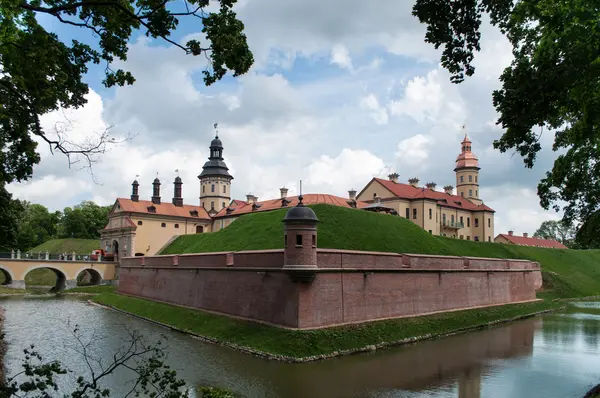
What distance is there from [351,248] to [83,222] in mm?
65033

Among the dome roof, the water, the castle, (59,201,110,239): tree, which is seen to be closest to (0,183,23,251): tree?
the water

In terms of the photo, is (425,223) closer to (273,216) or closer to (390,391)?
(273,216)

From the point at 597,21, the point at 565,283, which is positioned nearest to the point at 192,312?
the point at 597,21

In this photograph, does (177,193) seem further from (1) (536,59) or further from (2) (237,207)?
(1) (536,59)

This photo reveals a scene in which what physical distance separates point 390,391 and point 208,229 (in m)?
52.9

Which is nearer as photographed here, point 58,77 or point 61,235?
point 58,77

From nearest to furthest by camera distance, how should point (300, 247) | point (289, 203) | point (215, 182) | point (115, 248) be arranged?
point (300, 247) < point (289, 203) < point (115, 248) < point (215, 182)

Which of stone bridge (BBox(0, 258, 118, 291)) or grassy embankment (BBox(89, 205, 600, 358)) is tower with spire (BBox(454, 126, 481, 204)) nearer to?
grassy embankment (BBox(89, 205, 600, 358))

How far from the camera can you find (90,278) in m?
61.9

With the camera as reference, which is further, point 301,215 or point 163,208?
point 163,208

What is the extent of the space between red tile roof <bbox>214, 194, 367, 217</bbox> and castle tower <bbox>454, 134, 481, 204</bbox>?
2084 cm

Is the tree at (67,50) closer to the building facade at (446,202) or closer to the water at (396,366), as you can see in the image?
the water at (396,366)

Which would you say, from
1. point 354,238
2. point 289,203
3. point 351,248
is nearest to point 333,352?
point 351,248

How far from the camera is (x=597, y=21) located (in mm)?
8344
